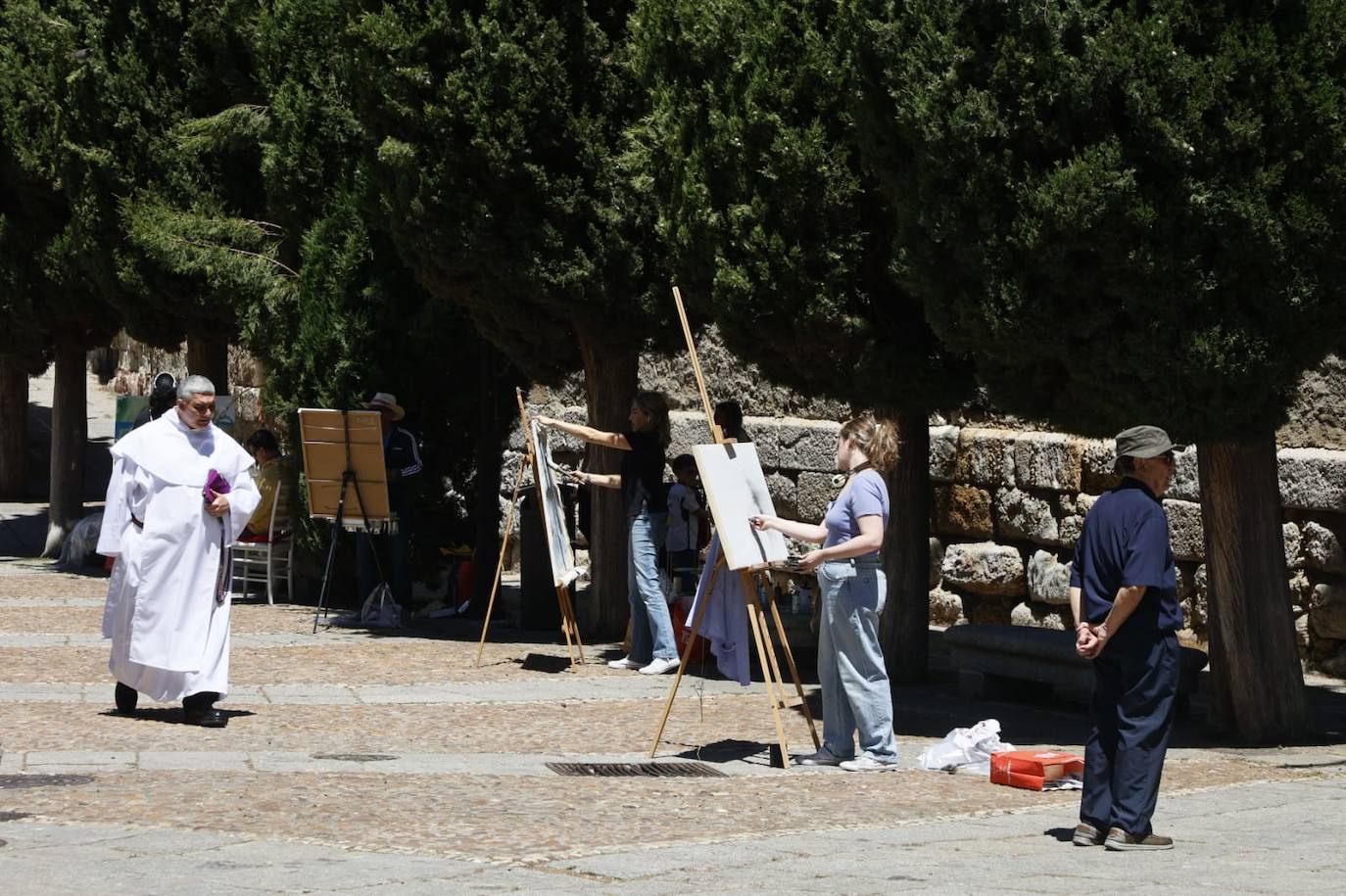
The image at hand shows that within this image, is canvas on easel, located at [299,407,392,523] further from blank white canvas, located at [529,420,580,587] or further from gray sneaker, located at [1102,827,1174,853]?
gray sneaker, located at [1102,827,1174,853]

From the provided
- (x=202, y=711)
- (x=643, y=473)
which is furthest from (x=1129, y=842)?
(x=643, y=473)

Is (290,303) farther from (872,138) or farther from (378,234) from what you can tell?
(872,138)

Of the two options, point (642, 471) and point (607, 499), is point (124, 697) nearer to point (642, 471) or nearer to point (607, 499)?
point (642, 471)

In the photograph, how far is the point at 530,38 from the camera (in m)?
12.3

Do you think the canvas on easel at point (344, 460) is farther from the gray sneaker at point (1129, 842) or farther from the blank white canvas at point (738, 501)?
the gray sneaker at point (1129, 842)

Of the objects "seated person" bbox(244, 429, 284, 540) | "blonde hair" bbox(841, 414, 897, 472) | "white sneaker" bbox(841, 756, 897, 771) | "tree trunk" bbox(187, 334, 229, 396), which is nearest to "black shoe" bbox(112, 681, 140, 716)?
"white sneaker" bbox(841, 756, 897, 771)

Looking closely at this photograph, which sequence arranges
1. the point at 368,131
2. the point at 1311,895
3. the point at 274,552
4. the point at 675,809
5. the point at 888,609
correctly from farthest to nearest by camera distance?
the point at 274,552, the point at 368,131, the point at 888,609, the point at 675,809, the point at 1311,895

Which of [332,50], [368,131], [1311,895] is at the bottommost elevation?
[1311,895]

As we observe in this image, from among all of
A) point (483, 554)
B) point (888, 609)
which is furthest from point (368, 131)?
point (888, 609)

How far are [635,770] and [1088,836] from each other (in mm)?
2362

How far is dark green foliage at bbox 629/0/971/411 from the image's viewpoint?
1042 centimetres

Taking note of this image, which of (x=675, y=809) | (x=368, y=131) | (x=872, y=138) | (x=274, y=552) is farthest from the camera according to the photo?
(x=274, y=552)

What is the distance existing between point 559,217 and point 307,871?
6951 mm

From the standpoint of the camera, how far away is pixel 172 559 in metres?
9.83
